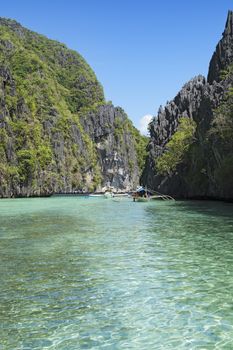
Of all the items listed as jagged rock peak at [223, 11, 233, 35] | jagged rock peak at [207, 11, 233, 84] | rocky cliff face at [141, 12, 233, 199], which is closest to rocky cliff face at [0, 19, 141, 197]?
rocky cliff face at [141, 12, 233, 199]

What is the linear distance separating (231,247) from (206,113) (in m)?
46.9

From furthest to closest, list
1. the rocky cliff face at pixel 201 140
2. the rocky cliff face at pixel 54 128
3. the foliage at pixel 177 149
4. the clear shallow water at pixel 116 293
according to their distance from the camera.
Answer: the rocky cliff face at pixel 54 128
the foliage at pixel 177 149
the rocky cliff face at pixel 201 140
the clear shallow water at pixel 116 293

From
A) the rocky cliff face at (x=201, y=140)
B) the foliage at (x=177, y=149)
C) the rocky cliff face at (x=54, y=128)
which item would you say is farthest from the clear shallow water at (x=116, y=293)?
the rocky cliff face at (x=54, y=128)

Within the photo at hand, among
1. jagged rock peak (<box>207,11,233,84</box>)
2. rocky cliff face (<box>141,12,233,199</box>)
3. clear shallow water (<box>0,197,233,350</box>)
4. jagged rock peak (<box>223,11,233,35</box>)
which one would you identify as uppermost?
jagged rock peak (<box>223,11,233,35</box>)

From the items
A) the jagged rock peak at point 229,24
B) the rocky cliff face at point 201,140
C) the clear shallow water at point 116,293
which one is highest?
the jagged rock peak at point 229,24

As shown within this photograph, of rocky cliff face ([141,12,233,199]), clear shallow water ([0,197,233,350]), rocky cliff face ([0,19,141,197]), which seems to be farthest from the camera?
rocky cliff face ([0,19,141,197])

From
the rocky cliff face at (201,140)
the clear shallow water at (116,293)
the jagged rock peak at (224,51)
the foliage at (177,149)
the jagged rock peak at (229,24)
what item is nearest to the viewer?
the clear shallow water at (116,293)

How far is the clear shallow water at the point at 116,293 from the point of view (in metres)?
7.27

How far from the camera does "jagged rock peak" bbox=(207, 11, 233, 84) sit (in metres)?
71.4

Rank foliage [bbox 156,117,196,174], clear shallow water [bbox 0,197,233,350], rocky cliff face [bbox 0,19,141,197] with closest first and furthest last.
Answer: clear shallow water [bbox 0,197,233,350], foliage [bbox 156,117,196,174], rocky cliff face [bbox 0,19,141,197]

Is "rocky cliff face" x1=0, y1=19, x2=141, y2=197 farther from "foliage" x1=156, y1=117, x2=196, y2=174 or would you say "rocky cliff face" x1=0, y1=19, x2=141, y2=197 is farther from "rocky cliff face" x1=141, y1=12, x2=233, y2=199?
"foliage" x1=156, y1=117, x2=196, y2=174

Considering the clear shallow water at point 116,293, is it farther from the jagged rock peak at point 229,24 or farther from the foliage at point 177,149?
the jagged rock peak at point 229,24

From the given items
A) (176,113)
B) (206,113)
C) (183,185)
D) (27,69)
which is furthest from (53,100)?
(206,113)

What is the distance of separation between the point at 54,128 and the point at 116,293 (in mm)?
106433
